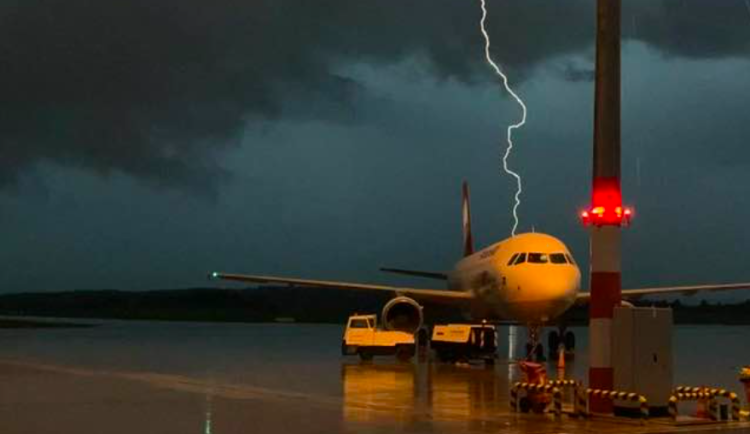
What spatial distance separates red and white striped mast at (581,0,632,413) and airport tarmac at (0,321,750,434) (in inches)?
66.7

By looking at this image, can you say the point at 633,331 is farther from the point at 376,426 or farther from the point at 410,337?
the point at 410,337

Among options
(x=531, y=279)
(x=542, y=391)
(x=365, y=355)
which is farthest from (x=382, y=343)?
(x=542, y=391)

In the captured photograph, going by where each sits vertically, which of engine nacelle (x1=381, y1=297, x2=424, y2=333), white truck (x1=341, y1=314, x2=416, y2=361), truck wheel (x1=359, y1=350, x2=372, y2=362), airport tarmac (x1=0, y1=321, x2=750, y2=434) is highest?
engine nacelle (x1=381, y1=297, x2=424, y2=333)

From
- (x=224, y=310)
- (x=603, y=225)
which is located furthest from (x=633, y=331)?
(x=224, y=310)

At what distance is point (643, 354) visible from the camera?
18766mm

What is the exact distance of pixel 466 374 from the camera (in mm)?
28469

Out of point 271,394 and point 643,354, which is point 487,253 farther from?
point 643,354

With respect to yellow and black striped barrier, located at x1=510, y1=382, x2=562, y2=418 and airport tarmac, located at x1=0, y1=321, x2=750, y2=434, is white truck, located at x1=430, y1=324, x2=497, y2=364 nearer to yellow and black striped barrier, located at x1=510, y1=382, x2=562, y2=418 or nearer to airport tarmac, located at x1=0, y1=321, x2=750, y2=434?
airport tarmac, located at x1=0, y1=321, x2=750, y2=434

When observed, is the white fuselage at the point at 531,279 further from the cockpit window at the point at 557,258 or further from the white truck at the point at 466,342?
the white truck at the point at 466,342

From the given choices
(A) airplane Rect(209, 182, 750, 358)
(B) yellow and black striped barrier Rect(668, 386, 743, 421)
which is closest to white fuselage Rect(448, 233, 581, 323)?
(A) airplane Rect(209, 182, 750, 358)

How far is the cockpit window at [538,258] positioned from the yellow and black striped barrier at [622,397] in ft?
44.6

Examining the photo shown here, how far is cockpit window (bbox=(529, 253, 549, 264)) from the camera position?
32.4 meters

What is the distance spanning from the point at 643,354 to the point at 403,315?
18369 millimetres

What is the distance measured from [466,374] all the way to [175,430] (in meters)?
14.1
